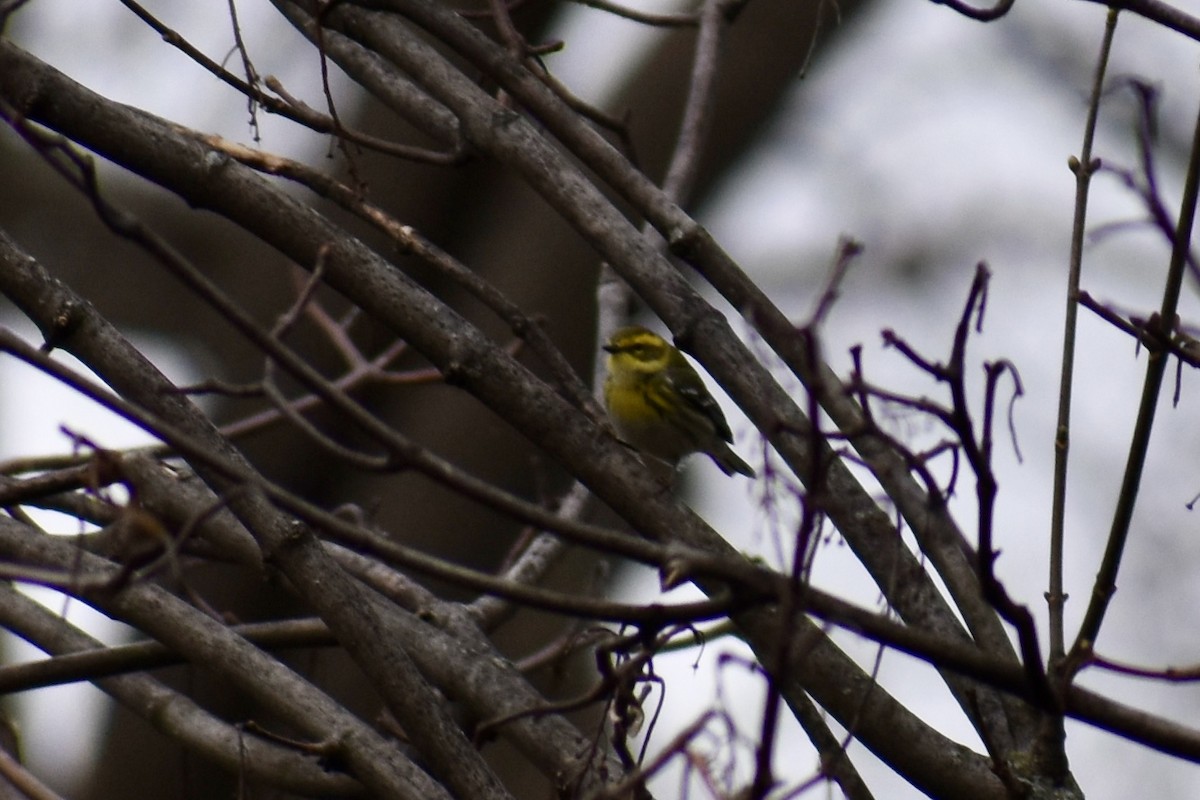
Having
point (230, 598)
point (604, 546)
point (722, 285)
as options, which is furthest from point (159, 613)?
point (230, 598)

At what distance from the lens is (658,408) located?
15.9 ft

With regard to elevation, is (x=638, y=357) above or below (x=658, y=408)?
above

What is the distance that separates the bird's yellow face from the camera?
4785 mm

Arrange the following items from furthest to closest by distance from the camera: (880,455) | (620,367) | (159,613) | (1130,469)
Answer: (620,367), (159,613), (880,455), (1130,469)

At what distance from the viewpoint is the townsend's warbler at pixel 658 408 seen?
190 inches

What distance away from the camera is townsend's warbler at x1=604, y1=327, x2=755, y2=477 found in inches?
190

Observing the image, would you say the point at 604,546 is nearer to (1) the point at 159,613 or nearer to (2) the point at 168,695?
(1) the point at 159,613

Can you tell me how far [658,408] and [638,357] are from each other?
0.18 meters

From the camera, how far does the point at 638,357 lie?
15.9 feet

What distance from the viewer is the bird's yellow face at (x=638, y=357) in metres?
4.79

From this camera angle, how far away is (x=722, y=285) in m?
2.28

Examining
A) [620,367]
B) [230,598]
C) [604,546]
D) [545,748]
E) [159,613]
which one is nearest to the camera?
[604,546]

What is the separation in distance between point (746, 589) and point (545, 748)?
128cm

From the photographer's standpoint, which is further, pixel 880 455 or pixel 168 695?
pixel 168 695
